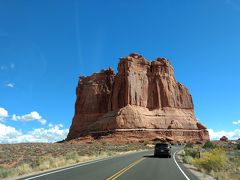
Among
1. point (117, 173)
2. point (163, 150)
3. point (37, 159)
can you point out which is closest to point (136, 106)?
point (163, 150)

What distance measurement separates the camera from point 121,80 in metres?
122

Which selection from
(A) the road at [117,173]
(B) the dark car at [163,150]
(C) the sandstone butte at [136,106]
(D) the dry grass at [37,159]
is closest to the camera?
A: (A) the road at [117,173]

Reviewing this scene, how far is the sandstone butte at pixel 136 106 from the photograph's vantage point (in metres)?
106

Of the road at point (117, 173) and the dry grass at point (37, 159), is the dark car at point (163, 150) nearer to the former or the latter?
the dry grass at point (37, 159)

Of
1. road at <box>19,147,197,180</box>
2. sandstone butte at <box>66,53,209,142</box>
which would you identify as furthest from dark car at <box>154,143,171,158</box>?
sandstone butte at <box>66,53,209,142</box>

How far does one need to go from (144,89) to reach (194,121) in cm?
2173

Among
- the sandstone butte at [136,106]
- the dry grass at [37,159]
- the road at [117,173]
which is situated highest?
the sandstone butte at [136,106]

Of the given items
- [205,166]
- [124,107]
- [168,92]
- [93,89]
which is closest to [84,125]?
[93,89]

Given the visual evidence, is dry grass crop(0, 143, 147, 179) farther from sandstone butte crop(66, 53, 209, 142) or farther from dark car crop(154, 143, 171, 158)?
sandstone butte crop(66, 53, 209, 142)

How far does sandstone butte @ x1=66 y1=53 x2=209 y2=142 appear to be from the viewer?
347 feet

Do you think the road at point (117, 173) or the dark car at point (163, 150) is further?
the dark car at point (163, 150)

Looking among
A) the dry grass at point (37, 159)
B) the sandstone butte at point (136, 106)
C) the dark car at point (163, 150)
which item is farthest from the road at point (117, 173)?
the sandstone butte at point (136, 106)

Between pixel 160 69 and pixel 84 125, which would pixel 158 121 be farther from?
pixel 84 125

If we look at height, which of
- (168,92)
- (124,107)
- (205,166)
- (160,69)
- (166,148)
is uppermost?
(160,69)
